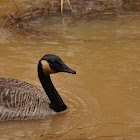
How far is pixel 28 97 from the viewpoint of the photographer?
6742mm

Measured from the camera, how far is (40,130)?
6328 mm

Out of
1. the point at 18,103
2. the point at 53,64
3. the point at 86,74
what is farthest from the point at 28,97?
the point at 86,74

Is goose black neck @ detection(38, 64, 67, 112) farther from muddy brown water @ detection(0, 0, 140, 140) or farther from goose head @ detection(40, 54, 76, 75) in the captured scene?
goose head @ detection(40, 54, 76, 75)

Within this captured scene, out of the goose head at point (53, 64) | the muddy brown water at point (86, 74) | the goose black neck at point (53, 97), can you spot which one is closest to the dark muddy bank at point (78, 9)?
the muddy brown water at point (86, 74)

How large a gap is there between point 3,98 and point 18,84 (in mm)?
418

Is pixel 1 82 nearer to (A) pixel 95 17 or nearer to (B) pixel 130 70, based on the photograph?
(B) pixel 130 70

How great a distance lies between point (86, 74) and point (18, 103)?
7.62 feet

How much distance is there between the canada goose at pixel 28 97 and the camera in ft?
21.4

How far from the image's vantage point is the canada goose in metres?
6.52

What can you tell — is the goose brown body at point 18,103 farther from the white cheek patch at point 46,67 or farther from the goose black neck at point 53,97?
the white cheek patch at point 46,67

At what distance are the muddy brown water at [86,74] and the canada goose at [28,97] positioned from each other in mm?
161

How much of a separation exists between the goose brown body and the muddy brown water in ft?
0.48

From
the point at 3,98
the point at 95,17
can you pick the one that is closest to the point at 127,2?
the point at 95,17

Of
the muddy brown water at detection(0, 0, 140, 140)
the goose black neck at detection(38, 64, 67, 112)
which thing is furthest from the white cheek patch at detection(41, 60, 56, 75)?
the muddy brown water at detection(0, 0, 140, 140)
